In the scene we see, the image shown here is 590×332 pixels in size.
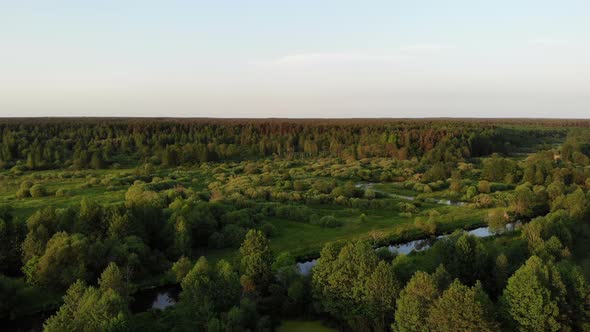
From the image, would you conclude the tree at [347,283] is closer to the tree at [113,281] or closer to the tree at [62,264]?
the tree at [113,281]

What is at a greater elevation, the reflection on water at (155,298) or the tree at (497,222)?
the tree at (497,222)

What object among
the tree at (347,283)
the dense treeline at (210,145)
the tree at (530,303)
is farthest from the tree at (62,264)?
the dense treeline at (210,145)

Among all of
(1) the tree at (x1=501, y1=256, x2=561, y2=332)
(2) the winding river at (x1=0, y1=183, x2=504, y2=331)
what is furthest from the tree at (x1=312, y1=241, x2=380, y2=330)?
(1) the tree at (x1=501, y1=256, x2=561, y2=332)

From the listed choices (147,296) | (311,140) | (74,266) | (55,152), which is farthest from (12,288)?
(311,140)

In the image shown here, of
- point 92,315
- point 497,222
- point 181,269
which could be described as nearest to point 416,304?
point 92,315

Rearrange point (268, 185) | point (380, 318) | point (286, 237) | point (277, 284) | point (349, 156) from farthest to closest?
point (349, 156) < point (268, 185) < point (286, 237) < point (277, 284) < point (380, 318)

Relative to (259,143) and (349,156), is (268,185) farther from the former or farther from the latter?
(259,143)
